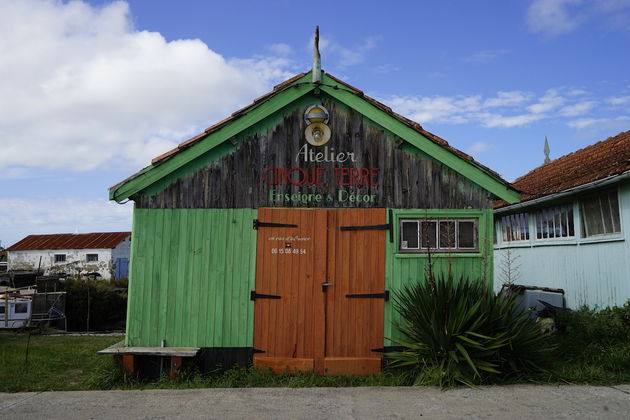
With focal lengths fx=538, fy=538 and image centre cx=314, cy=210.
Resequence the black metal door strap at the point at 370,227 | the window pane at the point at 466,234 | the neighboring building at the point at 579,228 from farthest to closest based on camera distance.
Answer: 1. the neighboring building at the point at 579,228
2. the window pane at the point at 466,234
3. the black metal door strap at the point at 370,227

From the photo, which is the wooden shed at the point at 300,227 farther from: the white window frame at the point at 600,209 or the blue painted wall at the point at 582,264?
the white window frame at the point at 600,209

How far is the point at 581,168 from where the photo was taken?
12.7 meters

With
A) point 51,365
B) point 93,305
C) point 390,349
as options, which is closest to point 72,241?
point 93,305

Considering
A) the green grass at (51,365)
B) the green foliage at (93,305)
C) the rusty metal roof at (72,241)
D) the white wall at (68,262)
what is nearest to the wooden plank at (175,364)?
the green grass at (51,365)

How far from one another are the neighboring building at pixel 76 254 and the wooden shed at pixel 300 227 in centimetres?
3296

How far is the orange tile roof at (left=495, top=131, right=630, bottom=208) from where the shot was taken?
10.4 meters

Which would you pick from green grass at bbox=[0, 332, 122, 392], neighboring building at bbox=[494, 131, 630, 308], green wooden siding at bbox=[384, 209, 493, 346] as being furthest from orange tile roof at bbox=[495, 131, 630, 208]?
green grass at bbox=[0, 332, 122, 392]

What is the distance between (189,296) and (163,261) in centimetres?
67

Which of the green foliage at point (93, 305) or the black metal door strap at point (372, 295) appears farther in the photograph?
the green foliage at point (93, 305)

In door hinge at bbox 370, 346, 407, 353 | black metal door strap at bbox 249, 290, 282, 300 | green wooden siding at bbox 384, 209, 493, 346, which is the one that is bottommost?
door hinge at bbox 370, 346, 407, 353

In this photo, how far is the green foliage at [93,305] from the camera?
61.7ft

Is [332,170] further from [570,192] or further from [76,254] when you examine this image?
[76,254]

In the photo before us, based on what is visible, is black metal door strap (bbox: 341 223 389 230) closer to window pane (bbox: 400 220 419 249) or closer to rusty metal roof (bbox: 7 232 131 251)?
window pane (bbox: 400 220 419 249)

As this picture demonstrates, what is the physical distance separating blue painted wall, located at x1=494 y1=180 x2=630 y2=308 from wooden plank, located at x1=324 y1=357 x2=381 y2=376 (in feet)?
9.81
